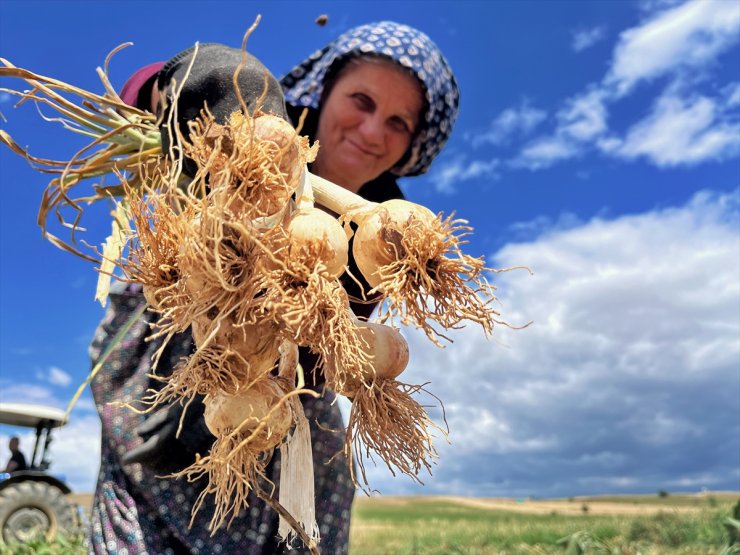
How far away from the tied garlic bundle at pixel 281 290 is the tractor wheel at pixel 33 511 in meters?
6.02

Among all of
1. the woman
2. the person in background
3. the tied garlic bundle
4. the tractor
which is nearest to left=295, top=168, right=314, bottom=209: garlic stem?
the tied garlic bundle

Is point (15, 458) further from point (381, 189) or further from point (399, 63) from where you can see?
point (399, 63)

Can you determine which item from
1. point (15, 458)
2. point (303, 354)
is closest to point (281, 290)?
point (303, 354)

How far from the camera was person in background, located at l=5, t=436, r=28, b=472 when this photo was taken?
27.3ft

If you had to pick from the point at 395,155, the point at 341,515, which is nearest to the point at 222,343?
the point at 341,515

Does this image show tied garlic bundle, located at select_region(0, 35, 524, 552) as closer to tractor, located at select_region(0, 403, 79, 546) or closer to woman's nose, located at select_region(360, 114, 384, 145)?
woman's nose, located at select_region(360, 114, 384, 145)

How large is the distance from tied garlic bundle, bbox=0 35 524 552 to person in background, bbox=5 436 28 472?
852 centimetres

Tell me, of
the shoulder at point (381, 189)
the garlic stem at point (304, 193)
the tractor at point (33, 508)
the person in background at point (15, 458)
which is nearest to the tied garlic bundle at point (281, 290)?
the garlic stem at point (304, 193)

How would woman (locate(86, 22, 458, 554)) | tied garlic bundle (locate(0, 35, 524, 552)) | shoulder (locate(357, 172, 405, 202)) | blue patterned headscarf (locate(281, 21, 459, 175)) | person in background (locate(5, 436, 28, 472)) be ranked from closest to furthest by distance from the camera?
tied garlic bundle (locate(0, 35, 524, 552))
woman (locate(86, 22, 458, 554))
blue patterned headscarf (locate(281, 21, 459, 175))
shoulder (locate(357, 172, 405, 202))
person in background (locate(5, 436, 28, 472))

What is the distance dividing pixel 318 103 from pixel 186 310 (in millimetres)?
1000

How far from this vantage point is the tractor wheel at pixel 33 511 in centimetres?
614

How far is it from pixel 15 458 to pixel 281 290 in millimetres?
8963

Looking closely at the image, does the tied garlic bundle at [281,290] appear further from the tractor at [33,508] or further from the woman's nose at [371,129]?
the tractor at [33,508]

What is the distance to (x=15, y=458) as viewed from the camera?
27.7ft
